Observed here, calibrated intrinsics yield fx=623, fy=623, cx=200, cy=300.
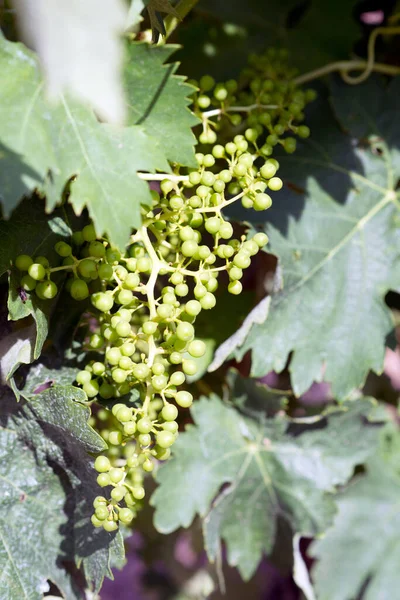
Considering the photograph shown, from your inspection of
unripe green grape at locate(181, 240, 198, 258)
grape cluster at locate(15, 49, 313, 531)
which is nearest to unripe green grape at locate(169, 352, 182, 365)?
grape cluster at locate(15, 49, 313, 531)

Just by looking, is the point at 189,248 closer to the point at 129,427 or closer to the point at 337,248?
the point at 129,427

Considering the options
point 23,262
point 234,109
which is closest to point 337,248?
point 234,109

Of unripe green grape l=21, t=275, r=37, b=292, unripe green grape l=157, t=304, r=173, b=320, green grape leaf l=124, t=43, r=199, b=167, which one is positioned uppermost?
green grape leaf l=124, t=43, r=199, b=167

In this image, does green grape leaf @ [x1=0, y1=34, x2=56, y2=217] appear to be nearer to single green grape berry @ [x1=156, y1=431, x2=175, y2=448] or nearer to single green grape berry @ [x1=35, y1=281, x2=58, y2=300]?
single green grape berry @ [x1=35, y1=281, x2=58, y2=300]

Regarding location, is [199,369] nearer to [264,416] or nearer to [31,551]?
[264,416]

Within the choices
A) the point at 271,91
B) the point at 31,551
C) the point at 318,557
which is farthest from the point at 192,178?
the point at 318,557

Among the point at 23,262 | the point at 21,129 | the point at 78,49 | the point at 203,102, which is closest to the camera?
the point at 78,49
